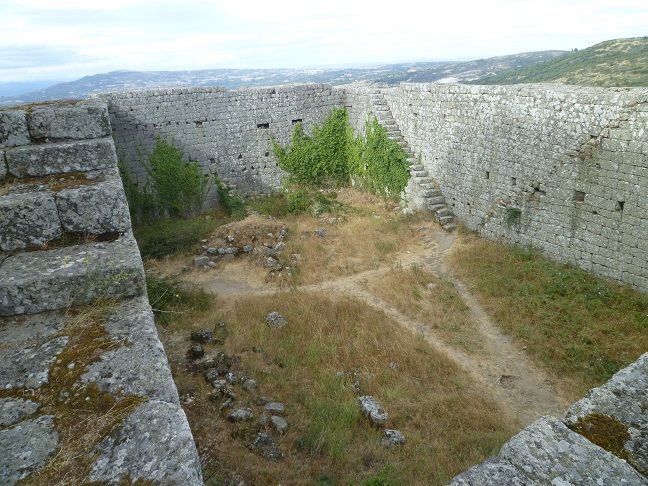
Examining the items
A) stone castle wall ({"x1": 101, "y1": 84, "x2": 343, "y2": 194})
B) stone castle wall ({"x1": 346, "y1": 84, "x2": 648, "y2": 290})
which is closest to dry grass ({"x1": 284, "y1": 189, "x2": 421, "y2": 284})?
stone castle wall ({"x1": 346, "y1": 84, "x2": 648, "y2": 290})

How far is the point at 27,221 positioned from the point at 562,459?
3.08m

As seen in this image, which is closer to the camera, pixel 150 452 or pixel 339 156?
pixel 150 452

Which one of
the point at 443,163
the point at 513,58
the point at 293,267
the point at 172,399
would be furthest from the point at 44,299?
the point at 513,58

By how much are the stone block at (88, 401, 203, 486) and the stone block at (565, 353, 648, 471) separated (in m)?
1.61

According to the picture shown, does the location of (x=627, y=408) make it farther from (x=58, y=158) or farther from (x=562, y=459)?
(x=58, y=158)

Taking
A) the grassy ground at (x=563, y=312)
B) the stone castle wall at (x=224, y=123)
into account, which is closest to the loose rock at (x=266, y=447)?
the grassy ground at (x=563, y=312)

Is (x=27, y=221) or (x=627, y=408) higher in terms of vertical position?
(x=27, y=221)

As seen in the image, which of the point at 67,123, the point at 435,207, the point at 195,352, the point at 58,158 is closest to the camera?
the point at 58,158

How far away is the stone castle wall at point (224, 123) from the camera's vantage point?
13156mm

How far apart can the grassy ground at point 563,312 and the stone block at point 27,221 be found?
20.5ft

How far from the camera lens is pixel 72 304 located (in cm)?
258

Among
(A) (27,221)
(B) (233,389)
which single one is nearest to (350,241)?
(B) (233,389)

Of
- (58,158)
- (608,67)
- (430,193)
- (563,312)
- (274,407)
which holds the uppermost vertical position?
(608,67)

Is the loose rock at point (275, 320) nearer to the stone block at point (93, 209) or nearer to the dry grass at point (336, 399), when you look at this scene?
the dry grass at point (336, 399)
